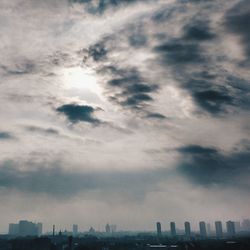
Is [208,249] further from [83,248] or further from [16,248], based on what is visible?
[16,248]

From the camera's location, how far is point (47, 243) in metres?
146

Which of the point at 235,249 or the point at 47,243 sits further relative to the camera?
the point at 47,243

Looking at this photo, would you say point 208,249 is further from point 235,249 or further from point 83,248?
point 83,248

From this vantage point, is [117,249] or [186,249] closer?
[186,249]

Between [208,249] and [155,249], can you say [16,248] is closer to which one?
[155,249]

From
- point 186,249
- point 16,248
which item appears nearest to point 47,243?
point 16,248

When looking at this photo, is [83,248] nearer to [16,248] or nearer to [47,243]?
[47,243]

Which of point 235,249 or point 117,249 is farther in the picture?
point 117,249

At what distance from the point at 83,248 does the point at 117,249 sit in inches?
1239

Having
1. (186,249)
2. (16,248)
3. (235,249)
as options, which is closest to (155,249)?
(186,249)

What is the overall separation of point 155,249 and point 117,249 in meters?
30.0

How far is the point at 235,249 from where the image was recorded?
125 m

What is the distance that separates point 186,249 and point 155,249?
42.5 feet

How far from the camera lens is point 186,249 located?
123 m
